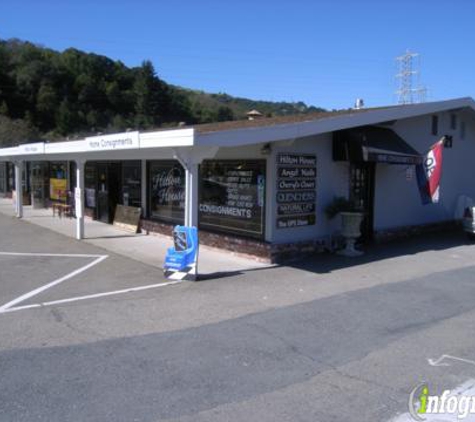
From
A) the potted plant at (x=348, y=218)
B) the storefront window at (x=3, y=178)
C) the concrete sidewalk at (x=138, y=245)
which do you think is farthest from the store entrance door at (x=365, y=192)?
the storefront window at (x=3, y=178)

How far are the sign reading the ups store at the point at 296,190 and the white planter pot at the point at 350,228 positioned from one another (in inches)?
27.2

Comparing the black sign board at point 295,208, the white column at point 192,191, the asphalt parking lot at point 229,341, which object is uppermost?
the white column at point 192,191

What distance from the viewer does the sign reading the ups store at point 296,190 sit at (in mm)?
10117

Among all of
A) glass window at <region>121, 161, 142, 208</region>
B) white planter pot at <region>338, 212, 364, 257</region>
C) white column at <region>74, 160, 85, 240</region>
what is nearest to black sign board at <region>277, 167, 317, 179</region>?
white planter pot at <region>338, 212, 364, 257</region>

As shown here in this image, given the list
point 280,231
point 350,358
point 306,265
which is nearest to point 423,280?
point 306,265

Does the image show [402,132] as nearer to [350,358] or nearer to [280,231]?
[280,231]

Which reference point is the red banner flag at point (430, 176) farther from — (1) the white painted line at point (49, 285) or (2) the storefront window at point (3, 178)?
(2) the storefront window at point (3, 178)

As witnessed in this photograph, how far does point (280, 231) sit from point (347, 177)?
103 inches

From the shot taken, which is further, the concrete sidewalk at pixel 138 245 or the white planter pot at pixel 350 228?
the white planter pot at pixel 350 228

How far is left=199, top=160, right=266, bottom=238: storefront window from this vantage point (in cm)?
1041

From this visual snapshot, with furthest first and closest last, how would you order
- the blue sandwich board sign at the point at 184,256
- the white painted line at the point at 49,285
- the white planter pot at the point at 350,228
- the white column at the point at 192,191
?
the white planter pot at the point at 350,228, the white column at the point at 192,191, the blue sandwich board sign at the point at 184,256, the white painted line at the point at 49,285

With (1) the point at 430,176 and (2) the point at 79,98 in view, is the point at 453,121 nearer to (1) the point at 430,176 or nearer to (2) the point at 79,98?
(1) the point at 430,176

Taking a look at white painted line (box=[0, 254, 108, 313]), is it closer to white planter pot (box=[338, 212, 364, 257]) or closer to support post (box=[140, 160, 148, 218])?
support post (box=[140, 160, 148, 218])
